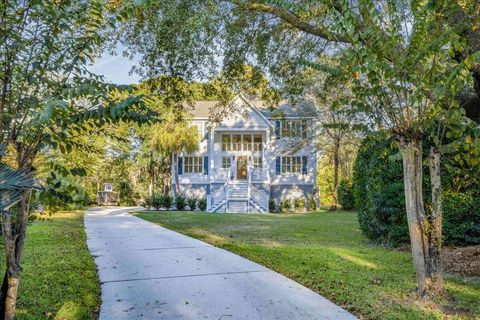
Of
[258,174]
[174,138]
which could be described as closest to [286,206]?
[258,174]

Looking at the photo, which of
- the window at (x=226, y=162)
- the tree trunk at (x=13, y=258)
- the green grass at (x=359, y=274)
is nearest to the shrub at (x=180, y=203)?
the window at (x=226, y=162)

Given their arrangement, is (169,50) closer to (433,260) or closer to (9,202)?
(433,260)

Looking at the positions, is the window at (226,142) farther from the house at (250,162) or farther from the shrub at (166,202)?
the shrub at (166,202)

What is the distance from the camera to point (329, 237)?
10.6 meters

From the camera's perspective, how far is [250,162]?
26500mm

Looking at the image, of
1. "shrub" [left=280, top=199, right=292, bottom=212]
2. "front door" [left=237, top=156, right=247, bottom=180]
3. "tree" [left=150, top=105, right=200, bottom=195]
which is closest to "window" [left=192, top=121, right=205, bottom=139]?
"tree" [left=150, top=105, right=200, bottom=195]

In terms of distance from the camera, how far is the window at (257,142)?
88.5 ft

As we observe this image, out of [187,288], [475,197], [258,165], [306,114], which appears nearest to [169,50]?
[187,288]

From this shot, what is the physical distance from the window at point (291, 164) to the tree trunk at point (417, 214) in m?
21.9

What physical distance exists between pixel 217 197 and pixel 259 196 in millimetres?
2553

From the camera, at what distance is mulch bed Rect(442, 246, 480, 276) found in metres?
6.16

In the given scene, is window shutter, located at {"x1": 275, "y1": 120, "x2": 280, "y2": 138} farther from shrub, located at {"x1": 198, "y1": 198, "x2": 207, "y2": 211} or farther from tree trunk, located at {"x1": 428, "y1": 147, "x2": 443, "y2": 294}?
tree trunk, located at {"x1": 428, "y1": 147, "x2": 443, "y2": 294}

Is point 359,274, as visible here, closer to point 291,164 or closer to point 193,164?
point 291,164

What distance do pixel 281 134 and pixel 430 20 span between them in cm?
1977
